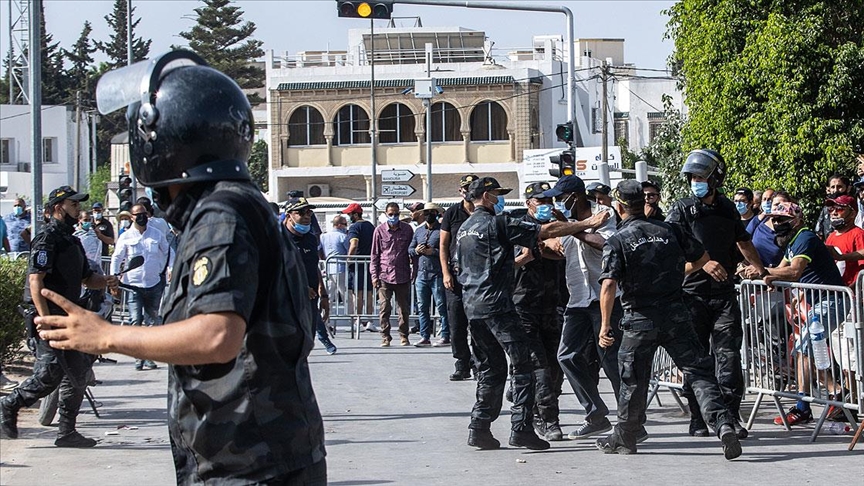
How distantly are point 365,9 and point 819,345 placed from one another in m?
10.00

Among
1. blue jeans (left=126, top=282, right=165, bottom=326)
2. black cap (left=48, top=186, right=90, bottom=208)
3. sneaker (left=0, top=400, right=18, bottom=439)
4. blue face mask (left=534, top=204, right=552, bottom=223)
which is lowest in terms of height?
sneaker (left=0, top=400, right=18, bottom=439)

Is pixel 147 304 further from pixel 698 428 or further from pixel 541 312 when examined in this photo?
pixel 698 428

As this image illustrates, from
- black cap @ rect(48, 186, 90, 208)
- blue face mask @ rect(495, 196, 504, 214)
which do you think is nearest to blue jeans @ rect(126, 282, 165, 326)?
black cap @ rect(48, 186, 90, 208)

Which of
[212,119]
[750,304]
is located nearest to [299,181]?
[750,304]

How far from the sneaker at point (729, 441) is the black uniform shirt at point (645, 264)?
3.07 ft

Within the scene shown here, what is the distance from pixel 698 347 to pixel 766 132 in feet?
41.6

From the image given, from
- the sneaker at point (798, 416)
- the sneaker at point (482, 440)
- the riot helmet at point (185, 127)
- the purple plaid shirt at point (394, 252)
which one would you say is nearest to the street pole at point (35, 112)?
the purple plaid shirt at point (394, 252)

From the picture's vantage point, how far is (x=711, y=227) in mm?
9312

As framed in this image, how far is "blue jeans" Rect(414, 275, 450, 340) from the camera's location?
1712 cm

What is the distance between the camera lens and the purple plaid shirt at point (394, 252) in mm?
17375

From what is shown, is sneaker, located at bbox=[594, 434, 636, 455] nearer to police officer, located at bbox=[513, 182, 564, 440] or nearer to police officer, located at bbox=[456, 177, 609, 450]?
police officer, located at bbox=[456, 177, 609, 450]

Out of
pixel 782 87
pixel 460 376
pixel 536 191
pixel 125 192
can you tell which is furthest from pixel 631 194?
pixel 125 192

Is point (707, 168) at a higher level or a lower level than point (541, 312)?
higher

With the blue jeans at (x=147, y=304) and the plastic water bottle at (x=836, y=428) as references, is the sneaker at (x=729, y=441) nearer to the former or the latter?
the plastic water bottle at (x=836, y=428)
